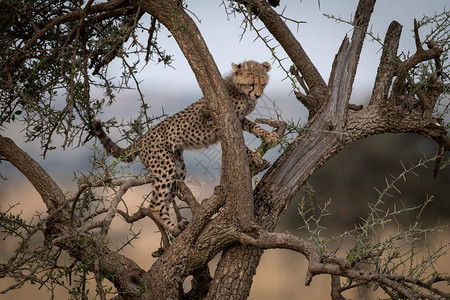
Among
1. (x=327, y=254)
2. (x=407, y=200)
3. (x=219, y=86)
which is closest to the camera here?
(x=327, y=254)

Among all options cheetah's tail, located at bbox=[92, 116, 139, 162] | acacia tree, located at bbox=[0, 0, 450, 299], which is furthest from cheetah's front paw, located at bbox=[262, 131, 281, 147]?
cheetah's tail, located at bbox=[92, 116, 139, 162]

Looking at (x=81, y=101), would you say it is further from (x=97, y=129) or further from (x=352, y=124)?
(x=352, y=124)

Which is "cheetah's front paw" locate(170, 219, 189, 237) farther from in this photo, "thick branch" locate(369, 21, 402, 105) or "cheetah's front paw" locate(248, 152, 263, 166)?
"thick branch" locate(369, 21, 402, 105)

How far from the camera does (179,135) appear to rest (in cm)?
471

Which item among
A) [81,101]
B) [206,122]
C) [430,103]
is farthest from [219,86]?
[430,103]

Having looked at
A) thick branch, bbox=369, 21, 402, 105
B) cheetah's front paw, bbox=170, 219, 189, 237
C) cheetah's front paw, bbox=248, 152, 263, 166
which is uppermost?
thick branch, bbox=369, 21, 402, 105

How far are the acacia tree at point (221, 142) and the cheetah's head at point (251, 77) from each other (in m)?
0.33

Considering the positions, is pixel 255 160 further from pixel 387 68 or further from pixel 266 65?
pixel 387 68

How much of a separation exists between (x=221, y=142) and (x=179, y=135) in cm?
84

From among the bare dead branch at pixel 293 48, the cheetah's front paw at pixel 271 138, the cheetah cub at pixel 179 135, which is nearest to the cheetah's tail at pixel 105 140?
the cheetah cub at pixel 179 135

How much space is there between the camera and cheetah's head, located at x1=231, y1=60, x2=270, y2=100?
15.2ft

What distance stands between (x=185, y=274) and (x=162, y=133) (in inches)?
47.6

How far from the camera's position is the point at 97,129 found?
15.6 feet

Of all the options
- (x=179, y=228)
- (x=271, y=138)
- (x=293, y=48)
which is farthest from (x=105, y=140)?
(x=293, y=48)
